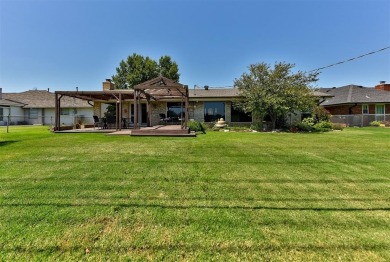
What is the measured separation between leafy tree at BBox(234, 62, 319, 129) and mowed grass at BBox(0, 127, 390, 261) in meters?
10.5

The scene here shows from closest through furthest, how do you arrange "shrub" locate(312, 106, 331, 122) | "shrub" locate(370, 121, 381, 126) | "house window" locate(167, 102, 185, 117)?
"shrub" locate(312, 106, 331, 122) → "house window" locate(167, 102, 185, 117) → "shrub" locate(370, 121, 381, 126)

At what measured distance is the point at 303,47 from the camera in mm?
19484

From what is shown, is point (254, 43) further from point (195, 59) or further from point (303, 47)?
point (195, 59)

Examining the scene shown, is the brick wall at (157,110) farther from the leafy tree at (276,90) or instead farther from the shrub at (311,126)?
the shrub at (311,126)

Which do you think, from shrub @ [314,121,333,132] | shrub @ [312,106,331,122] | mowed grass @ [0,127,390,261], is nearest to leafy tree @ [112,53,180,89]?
shrub @ [312,106,331,122]

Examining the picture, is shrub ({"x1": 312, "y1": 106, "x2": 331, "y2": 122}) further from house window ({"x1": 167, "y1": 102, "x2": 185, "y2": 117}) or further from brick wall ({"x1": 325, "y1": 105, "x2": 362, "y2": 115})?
house window ({"x1": 167, "y1": 102, "x2": 185, "y2": 117})

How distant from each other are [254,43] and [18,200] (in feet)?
72.5

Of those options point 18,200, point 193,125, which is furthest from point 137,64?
point 18,200

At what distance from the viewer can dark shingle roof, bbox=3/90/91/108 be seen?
2848 centimetres

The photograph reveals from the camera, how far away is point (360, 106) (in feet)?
78.8

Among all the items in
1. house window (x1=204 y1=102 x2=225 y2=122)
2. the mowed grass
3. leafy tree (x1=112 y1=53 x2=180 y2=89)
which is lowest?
the mowed grass

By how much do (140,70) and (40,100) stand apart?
48.9 feet

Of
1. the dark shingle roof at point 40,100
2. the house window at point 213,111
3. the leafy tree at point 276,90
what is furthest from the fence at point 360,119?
the dark shingle roof at point 40,100

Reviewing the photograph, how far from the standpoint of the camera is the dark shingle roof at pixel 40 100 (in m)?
28.5
